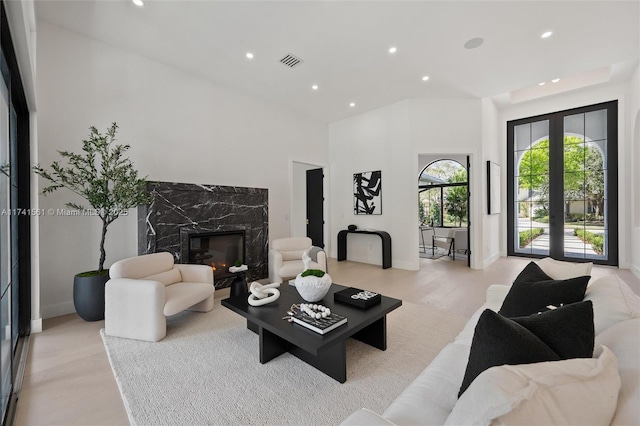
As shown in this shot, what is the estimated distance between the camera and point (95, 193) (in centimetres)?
294

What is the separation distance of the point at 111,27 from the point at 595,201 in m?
8.48

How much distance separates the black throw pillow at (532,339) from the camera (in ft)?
2.78

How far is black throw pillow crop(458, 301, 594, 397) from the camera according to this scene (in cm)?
85

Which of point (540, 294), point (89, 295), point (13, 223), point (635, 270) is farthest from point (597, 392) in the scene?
point (635, 270)

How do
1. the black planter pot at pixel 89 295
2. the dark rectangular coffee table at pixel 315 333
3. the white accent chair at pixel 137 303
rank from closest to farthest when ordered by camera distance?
the dark rectangular coffee table at pixel 315 333
the white accent chair at pixel 137 303
the black planter pot at pixel 89 295

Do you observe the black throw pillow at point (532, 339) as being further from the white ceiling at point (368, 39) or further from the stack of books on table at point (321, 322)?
the white ceiling at point (368, 39)

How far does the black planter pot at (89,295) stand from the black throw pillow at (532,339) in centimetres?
348

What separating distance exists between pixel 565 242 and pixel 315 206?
5.52 meters

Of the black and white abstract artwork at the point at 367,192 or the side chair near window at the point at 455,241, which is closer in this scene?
the black and white abstract artwork at the point at 367,192

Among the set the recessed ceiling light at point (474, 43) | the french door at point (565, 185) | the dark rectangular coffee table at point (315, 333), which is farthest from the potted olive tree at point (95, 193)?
the french door at point (565, 185)

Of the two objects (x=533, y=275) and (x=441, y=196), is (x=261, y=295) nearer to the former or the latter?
(x=533, y=275)

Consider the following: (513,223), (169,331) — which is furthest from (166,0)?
(513,223)

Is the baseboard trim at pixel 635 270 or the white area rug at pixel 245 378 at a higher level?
the baseboard trim at pixel 635 270

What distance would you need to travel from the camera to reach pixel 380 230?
581cm
